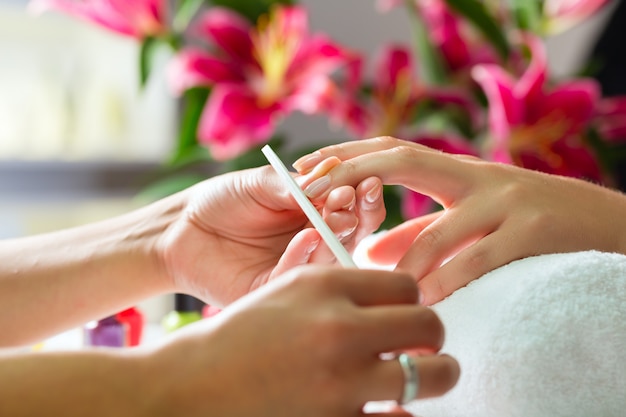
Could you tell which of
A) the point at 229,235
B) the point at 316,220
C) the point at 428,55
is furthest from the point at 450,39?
the point at 316,220

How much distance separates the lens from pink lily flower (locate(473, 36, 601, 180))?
0.94 m

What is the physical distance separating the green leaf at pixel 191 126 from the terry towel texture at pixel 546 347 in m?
0.66

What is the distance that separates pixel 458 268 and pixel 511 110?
476 millimetres

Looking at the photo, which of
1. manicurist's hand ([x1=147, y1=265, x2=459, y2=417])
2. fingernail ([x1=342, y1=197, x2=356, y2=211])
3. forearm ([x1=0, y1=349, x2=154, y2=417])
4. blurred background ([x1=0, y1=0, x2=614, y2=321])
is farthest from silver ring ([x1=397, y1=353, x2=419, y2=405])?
blurred background ([x1=0, y1=0, x2=614, y2=321])

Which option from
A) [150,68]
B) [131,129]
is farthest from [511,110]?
[131,129]

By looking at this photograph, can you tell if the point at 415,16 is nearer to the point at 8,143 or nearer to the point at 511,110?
the point at 511,110

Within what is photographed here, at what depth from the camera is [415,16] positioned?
1.12 metres

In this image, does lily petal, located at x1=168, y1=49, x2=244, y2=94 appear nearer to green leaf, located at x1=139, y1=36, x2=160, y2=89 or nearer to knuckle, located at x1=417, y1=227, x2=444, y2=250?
green leaf, located at x1=139, y1=36, x2=160, y2=89

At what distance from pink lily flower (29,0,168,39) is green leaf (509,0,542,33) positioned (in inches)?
18.8

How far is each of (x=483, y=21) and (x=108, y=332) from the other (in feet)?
2.10

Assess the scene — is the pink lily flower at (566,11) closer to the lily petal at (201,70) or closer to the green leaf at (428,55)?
the green leaf at (428,55)

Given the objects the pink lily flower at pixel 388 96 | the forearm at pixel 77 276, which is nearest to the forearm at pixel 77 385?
the forearm at pixel 77 276

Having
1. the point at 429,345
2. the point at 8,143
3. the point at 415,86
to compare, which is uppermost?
the point at 8,143

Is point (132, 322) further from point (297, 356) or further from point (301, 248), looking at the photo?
point (297, 356)
